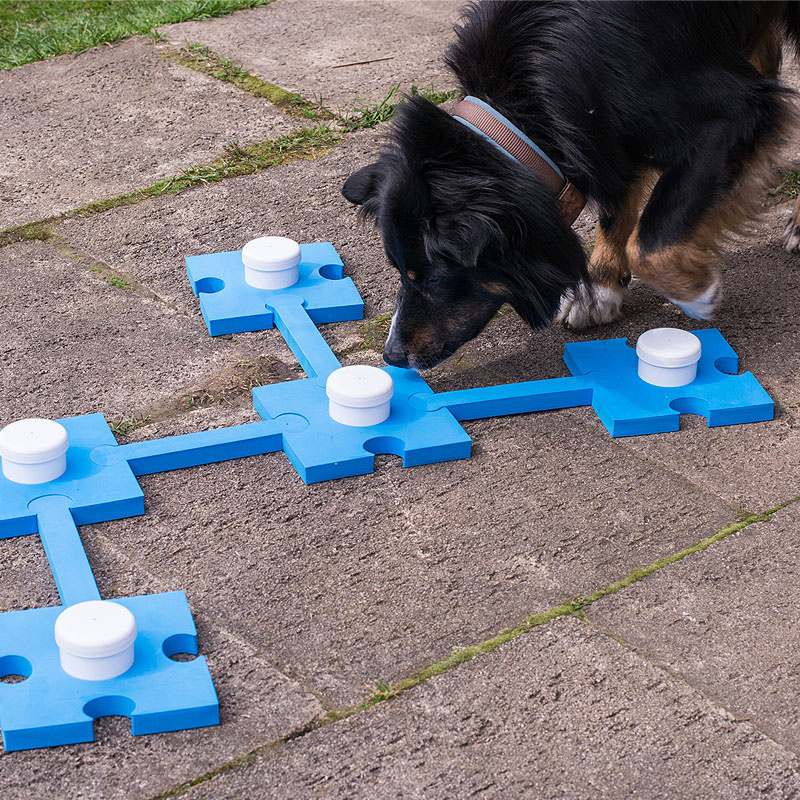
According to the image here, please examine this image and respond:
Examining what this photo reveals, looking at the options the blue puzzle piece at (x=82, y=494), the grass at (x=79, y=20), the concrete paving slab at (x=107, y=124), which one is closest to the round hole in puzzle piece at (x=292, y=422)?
the blue puzzle piece at (x=82, y=494)

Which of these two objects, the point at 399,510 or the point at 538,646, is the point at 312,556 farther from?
the point at 538,646

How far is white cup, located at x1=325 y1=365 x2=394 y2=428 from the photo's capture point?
270 centimetres

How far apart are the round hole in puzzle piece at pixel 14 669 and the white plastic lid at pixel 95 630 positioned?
96mm

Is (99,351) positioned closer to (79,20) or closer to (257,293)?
(257,293)

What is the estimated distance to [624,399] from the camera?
9.53 ft

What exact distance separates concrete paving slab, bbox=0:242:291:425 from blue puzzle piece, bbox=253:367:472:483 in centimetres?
17

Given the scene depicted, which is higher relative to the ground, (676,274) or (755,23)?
(755,23)

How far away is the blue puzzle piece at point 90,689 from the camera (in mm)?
1871

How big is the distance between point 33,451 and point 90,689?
723 mm

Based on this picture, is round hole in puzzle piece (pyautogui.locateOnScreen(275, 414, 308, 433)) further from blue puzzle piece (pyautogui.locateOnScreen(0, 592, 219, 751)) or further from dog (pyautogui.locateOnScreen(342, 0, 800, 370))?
blue puzzle piece (pyautogui.locateOnScreen(0, 592, 219, 751))

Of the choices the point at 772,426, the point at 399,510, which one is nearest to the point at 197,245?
the point at 399,510

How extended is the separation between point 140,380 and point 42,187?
4.74ft

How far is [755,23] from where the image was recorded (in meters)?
3.11

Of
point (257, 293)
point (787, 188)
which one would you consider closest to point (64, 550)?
point (257, 293)
